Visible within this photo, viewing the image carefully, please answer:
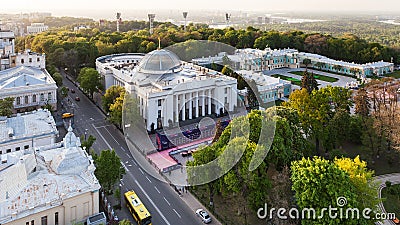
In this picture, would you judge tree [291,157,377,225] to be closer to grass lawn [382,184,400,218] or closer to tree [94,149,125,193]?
grass lawn [382,184,400,218]

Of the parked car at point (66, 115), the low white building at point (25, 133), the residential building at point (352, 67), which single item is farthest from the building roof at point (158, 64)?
the residential building at point (352, 67)

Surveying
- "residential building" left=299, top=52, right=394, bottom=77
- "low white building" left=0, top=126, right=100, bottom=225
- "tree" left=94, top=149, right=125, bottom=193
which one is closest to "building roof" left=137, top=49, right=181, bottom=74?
"tree" left=94, top=149, right=125, bottom=193

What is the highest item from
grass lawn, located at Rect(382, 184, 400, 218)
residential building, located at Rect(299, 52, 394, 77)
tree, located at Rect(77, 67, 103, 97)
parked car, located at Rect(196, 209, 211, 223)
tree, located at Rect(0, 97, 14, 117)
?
residential building, located at Rect(299, 52, 394, 77)

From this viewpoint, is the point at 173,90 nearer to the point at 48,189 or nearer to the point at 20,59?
the point at 48,189

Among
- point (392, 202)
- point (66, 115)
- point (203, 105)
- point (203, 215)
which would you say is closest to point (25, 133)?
point (66, 115)

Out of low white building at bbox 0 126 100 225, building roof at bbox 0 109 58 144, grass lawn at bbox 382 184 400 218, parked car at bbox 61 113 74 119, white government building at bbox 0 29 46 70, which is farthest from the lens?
white government building at bbox 0 29 46 70

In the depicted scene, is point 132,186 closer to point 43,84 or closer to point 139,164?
point 139,164

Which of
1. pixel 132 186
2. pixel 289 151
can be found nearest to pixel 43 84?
A: pixel 132 186
